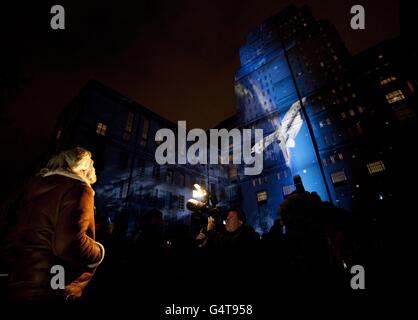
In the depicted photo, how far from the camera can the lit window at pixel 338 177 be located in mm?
23930

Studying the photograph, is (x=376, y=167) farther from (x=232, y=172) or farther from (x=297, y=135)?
(x=232, y=172)

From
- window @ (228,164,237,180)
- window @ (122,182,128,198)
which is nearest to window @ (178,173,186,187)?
window @ (122,182,128,198)

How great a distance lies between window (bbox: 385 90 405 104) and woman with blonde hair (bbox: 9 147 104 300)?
3200cm

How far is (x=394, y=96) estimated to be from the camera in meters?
23.1

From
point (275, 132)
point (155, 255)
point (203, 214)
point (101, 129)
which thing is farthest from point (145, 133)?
point (155, 255)

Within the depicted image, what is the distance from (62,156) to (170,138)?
89.8 feet

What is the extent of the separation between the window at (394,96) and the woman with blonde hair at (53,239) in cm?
3200

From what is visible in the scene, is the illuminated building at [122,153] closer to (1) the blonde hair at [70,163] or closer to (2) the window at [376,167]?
(1) the blonde hair at [70,163]

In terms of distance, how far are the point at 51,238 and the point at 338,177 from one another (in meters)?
28.6

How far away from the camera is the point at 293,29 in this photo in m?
38.2

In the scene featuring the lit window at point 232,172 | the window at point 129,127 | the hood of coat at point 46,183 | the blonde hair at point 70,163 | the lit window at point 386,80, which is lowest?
the hood of coat at point 46,183

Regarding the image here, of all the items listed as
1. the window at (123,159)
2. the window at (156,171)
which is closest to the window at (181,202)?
the window at (156,171)

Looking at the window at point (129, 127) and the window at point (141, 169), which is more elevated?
the window at point (129, 127)
